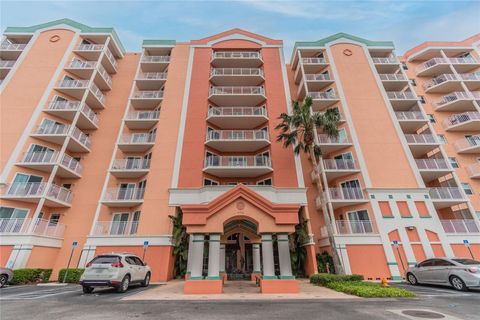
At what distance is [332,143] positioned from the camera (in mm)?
22203

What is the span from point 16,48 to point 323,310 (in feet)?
124

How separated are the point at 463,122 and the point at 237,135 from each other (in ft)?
80.7

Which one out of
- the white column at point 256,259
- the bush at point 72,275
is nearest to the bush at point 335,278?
the white column at point 256,259

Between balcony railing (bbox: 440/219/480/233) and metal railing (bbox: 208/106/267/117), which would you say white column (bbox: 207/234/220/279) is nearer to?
metal railing (bbox: 208/106/267/117)

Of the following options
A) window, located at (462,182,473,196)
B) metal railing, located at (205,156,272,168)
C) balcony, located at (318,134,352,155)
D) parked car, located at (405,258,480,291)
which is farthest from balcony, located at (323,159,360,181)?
window, located at (462,182,473,196)

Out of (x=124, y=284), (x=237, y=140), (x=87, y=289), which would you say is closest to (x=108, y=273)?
(x=124, y=284)

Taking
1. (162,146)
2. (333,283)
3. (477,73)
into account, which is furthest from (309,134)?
(477,73)

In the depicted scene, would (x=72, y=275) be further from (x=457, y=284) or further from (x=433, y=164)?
(x=433, y=164)

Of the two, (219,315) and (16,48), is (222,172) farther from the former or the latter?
(16,48)

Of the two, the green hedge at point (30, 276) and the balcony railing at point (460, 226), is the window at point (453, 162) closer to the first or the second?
the balcony railing at point (460, 226)

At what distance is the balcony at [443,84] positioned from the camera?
2622 cm

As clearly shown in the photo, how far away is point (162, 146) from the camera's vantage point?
73.4 ft

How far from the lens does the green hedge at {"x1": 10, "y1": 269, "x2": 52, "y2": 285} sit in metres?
15.2

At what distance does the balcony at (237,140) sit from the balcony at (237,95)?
13.9ft
